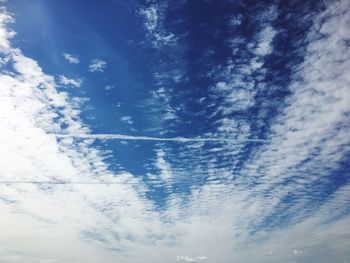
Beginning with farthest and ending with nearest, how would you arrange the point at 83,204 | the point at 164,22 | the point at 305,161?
the point at 83,204 < the point at 305,161 < the point at 164,22

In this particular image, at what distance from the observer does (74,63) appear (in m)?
4.89

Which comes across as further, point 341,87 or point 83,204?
point 83,204

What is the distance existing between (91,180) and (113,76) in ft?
17.0

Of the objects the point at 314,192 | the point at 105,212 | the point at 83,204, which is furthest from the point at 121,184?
the point at 314,192

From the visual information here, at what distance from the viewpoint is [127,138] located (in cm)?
722

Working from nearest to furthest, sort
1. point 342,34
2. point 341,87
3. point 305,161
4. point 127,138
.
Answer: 1. point 342,34
2. point 341,87
3. point 127,138
4. point 305,161

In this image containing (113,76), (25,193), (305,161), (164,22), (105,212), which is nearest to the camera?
(164,22)

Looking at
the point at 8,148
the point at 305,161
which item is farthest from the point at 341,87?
the point at 8,148

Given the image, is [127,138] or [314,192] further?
[314,192]

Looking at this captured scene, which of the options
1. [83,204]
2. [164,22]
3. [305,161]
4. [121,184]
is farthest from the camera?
[83,204]

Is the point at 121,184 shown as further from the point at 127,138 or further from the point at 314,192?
the point at 314,192

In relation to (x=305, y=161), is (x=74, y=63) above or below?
below

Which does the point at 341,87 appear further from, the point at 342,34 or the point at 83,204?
the point at 83,204

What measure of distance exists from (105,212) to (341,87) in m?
10.9
